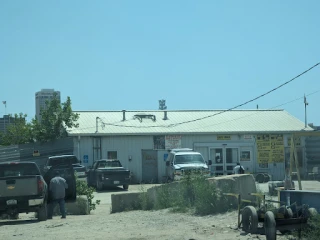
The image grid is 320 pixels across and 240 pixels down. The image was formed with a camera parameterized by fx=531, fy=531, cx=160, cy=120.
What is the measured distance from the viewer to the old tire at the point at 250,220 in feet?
33.8

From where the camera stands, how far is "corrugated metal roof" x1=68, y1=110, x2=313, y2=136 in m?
38.3

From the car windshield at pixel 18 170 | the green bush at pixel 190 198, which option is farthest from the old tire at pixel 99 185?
the car windshield at pixel 18 170

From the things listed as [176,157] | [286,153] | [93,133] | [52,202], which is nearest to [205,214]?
[52,202]

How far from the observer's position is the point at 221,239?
34.2 ft

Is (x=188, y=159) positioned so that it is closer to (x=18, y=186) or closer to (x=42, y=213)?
(x=42, y=213)

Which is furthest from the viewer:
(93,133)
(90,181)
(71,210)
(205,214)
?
(93,133)

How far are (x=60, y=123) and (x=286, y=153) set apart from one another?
1691cm

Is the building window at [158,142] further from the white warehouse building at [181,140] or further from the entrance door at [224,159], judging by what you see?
the entrance door at [224,159]

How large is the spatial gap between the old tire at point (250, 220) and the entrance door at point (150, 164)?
27.3 metres

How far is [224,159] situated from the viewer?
38.9 meters

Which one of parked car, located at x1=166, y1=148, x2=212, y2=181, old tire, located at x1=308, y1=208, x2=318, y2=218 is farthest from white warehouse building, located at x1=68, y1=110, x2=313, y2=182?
old tire, located at x1=308, y1=208, x2=318, y2=218

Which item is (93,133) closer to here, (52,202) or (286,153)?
(286,153)

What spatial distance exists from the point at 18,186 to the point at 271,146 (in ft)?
89.4

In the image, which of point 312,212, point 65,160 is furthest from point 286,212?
point 65,160
